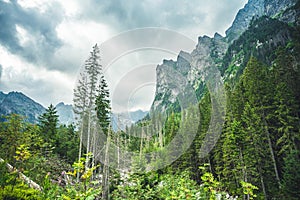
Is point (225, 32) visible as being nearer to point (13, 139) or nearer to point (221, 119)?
point (221, 119)

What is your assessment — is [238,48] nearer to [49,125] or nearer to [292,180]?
[49,125]

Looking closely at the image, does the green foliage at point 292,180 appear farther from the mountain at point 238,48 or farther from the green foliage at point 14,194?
the green foliage at point 14,194

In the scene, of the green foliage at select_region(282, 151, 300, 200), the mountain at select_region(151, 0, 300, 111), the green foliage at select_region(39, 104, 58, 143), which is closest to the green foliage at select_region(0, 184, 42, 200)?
the green foliage at select_region(282, 151, 300, 200)

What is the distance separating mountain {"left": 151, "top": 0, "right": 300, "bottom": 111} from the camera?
4540cm

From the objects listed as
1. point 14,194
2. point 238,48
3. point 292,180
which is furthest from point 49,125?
point 238,48

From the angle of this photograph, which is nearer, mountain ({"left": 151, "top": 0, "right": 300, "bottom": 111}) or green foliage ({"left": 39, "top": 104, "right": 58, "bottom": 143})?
green foliage ({"left": 39, "top": 104, "right": 58, "bottom": 143})

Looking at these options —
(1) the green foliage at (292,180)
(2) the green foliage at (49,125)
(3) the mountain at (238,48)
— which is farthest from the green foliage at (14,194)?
(2) the green foliage at (49,125)

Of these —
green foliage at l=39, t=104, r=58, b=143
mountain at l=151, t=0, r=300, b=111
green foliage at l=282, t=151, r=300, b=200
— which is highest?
mountain at l=151, t=0, r=300, b=111

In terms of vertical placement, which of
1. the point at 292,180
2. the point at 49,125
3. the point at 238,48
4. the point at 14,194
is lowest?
the point at 292,180

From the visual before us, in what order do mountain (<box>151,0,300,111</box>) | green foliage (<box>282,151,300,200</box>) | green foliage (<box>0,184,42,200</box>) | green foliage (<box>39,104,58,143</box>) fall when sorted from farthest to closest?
mountain (<box>151,0,300,111</box>), green foliage (<box>39,104,58,143</box>), green foliage (<box>282,151,300,200</box>), green foliage (<box>0,184,42,200</box>)

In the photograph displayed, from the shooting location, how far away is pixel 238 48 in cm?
9069

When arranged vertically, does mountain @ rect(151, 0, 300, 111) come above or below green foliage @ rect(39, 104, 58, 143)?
above

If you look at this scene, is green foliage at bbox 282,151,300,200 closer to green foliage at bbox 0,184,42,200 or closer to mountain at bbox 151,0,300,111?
mountain at bbox 151,0,300,111

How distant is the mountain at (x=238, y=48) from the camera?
45400 mm
